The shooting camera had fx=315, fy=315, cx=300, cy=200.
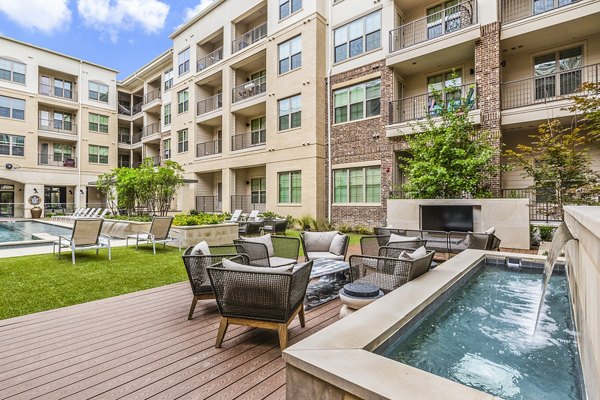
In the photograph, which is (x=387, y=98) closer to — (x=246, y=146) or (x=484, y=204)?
(x=484, y=204)

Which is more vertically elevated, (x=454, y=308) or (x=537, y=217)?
(x=537, y=217)

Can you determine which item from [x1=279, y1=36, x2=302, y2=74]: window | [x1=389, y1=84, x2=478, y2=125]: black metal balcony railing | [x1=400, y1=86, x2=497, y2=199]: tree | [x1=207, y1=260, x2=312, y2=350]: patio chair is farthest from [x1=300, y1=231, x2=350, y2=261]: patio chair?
[x1=279, y1=36, x2=302, y2=74]: window

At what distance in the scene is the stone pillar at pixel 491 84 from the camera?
11180 mm

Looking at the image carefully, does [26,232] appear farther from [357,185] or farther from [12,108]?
[12,108]

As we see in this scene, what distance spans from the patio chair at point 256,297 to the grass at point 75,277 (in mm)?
2958

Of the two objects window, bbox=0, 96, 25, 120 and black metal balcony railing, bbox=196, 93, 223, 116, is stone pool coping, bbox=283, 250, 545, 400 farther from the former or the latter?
window, bbox=0, 96, 25, 120

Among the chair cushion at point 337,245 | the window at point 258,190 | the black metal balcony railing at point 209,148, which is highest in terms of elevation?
the black metal balcony railing at point 209,148

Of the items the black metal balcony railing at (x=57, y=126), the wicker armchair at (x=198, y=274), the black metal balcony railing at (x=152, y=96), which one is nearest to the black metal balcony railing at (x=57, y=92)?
the black metal balcony railing at (x=57, y=126)

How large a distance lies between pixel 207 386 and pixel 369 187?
41.9 ft

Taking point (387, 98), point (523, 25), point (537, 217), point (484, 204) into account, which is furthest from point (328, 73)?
point (537, 217)

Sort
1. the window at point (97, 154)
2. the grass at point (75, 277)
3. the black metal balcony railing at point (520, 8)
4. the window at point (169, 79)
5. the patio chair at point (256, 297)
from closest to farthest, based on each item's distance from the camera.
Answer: the patio chair at point (256, 297)
the grass at point (75, 277)
the black metal balcony railing at point (520, 8)
the window at point (169, 79)
the window at point (97, 154)

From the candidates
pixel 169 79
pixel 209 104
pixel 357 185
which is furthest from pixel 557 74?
pixel 169 79

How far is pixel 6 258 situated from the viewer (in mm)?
7781

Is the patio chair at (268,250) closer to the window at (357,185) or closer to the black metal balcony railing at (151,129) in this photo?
the window at (357,185)
